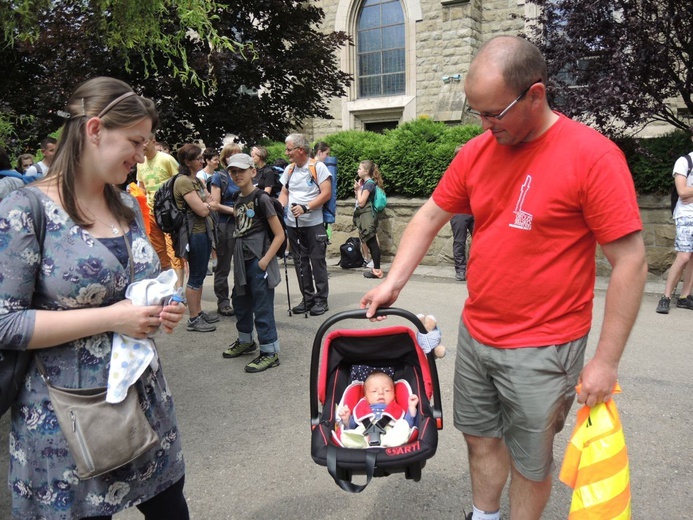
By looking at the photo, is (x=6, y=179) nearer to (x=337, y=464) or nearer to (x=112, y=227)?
(x=112, y=227)

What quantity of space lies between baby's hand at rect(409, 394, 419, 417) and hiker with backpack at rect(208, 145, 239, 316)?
462 cm

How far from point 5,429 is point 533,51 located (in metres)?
4.16

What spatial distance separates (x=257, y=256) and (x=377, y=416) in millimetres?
2656

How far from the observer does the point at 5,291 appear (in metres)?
1.68

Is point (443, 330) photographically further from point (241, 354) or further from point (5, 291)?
point (5, 291)

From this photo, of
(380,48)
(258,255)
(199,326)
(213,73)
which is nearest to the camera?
(258,255)

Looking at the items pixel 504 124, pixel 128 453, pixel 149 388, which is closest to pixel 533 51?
pixel 504 124

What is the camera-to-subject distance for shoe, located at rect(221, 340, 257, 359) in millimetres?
5504

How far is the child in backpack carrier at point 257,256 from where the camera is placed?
5.01 metres

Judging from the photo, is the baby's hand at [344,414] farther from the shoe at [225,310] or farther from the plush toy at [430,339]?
the shoe at [225,310]

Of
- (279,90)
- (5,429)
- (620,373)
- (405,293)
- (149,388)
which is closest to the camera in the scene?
(149,388)

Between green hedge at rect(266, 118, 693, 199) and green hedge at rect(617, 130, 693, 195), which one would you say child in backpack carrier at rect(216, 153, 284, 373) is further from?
green hedge at rect(617, 130, 693, 195)

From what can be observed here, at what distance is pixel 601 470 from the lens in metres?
2.04

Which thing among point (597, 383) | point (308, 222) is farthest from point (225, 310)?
point (597, 383)
